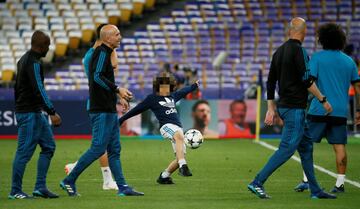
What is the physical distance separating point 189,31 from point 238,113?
35.1 feet

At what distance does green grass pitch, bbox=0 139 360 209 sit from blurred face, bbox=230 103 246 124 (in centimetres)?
278

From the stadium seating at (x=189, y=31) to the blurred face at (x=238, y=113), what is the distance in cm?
715

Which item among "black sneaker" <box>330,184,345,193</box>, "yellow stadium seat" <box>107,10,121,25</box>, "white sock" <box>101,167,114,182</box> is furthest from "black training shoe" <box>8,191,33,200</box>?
"yellow stadium seat" <box>107,10,121,25</box>

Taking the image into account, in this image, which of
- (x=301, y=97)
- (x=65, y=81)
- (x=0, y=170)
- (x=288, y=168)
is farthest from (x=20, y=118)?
(x=65, y=81)

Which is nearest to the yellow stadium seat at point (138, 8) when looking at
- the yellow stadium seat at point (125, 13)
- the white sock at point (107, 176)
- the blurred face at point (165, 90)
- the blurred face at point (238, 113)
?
the yellow stadium seat at point (125, 13)

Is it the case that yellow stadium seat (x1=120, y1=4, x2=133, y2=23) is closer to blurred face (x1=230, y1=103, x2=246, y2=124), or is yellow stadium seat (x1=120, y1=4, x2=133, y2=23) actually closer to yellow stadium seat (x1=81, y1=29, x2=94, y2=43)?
yellow stadium seat (x1=81, y1=29, x2=94, y2=43)

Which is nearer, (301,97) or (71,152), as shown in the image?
(301,97)

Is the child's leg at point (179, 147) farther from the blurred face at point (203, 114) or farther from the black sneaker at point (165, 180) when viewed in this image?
the blurred face at point (203, 114)

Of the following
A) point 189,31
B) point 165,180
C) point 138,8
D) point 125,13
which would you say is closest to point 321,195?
point 165,180

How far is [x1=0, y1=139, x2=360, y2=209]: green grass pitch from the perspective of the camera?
11.4 meters

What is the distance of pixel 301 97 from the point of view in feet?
38.2

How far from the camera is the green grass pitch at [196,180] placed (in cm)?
1139

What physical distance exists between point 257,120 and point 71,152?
679 cm

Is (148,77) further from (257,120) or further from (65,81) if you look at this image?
(257,120)
